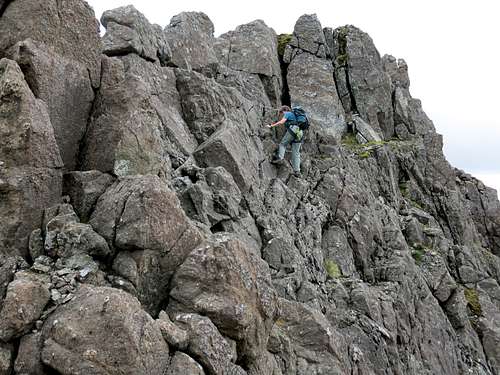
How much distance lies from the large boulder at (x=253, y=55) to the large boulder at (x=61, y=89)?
84.5 ft

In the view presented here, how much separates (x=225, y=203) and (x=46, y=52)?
10.1 m

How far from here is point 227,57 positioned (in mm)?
43781

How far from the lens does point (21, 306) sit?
38.9ft

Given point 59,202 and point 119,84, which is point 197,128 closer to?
point 119,84

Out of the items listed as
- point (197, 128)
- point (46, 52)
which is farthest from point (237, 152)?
point (46, 52)

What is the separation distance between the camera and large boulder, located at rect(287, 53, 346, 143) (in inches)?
1859

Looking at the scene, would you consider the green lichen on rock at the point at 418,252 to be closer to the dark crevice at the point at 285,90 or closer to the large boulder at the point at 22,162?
the dark crevice at the point at 285,90

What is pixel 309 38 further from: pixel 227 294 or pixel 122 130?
pixel 227 294

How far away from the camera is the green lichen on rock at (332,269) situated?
28980 mm

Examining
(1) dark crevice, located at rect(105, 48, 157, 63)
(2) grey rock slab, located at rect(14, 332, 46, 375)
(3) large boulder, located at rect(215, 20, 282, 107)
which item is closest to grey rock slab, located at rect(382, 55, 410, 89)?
(3) large boulder, located at rect(215, 20, 282, 107)

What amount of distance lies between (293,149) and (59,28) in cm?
1874

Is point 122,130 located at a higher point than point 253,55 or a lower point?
lower

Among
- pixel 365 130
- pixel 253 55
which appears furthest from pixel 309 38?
pixel 365 130

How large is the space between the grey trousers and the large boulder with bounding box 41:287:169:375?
22490 millimetres
